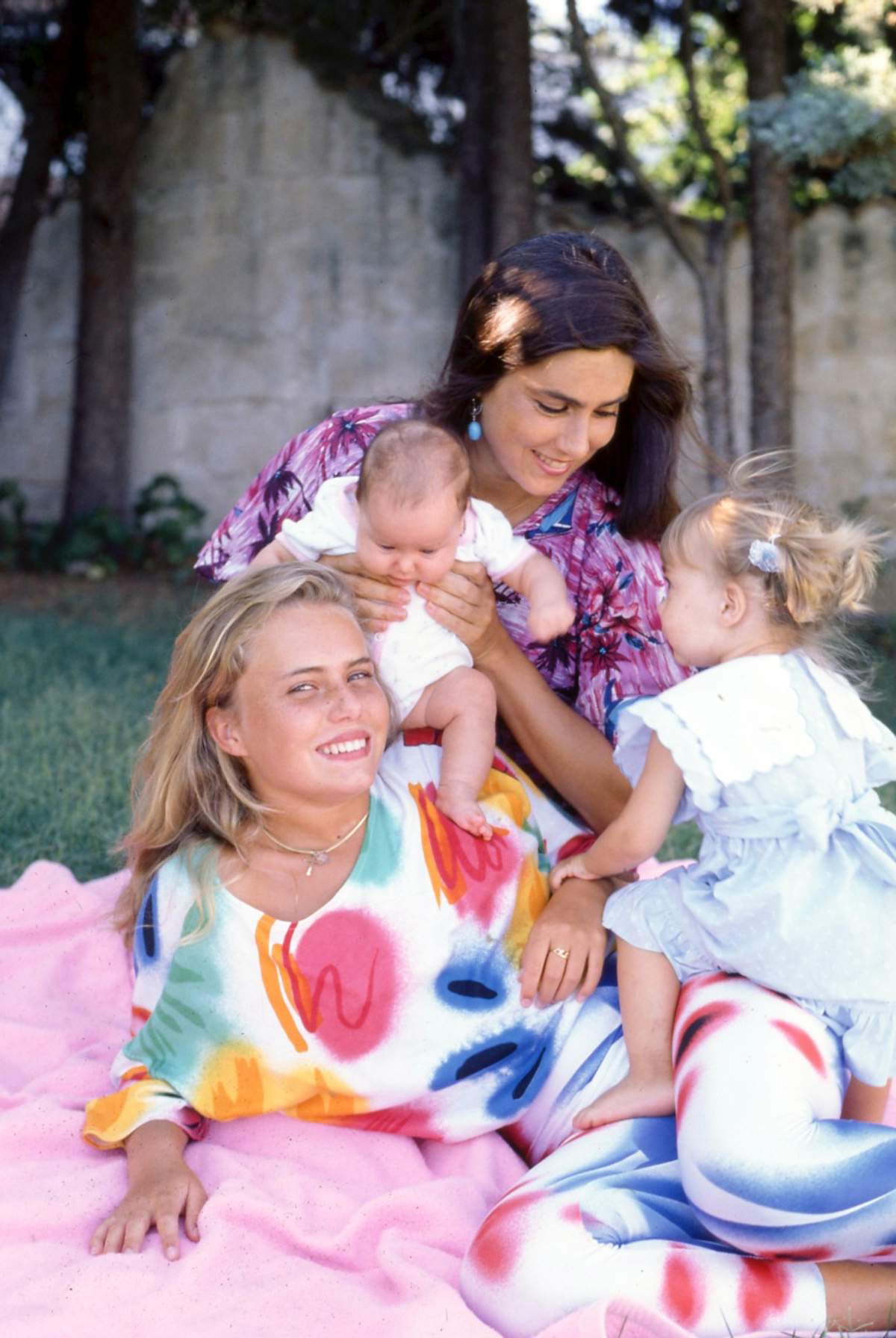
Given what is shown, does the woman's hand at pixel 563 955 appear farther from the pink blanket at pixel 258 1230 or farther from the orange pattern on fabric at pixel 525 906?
the pink blanket at pixel 258 1230

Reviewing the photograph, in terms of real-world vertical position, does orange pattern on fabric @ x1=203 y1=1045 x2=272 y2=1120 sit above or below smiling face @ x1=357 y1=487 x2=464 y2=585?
below

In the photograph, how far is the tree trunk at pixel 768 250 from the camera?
709 centimetres

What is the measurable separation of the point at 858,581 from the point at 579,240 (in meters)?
1.03

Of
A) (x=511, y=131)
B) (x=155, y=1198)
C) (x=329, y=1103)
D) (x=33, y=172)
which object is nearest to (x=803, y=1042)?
(x=329, y=1103)

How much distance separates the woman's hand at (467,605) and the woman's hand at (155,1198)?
1.05 meters

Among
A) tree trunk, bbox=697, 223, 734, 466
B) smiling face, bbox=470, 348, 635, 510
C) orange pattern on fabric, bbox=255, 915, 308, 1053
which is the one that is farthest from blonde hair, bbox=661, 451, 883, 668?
tree trunk, bbox=697, 223, 734, 466

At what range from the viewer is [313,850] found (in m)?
2.47

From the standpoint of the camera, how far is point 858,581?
2.29 m

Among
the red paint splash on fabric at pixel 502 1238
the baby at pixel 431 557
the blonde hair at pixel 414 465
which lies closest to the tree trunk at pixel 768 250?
the baby at pixel 431 557

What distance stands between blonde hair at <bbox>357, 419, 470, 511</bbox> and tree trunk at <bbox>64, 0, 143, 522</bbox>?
20.2ft

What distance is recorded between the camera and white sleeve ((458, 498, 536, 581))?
279 cm

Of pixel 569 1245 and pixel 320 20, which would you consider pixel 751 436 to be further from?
pixel 569 1245

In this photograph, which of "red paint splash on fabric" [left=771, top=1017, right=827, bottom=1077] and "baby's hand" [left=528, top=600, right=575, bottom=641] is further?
"baby's hand" [left=528, top=600, right=575, bottom=641]

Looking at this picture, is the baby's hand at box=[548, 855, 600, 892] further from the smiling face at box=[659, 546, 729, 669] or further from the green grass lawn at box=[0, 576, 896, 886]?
the green grass lawn at box=[0, 576, 896, 886]
